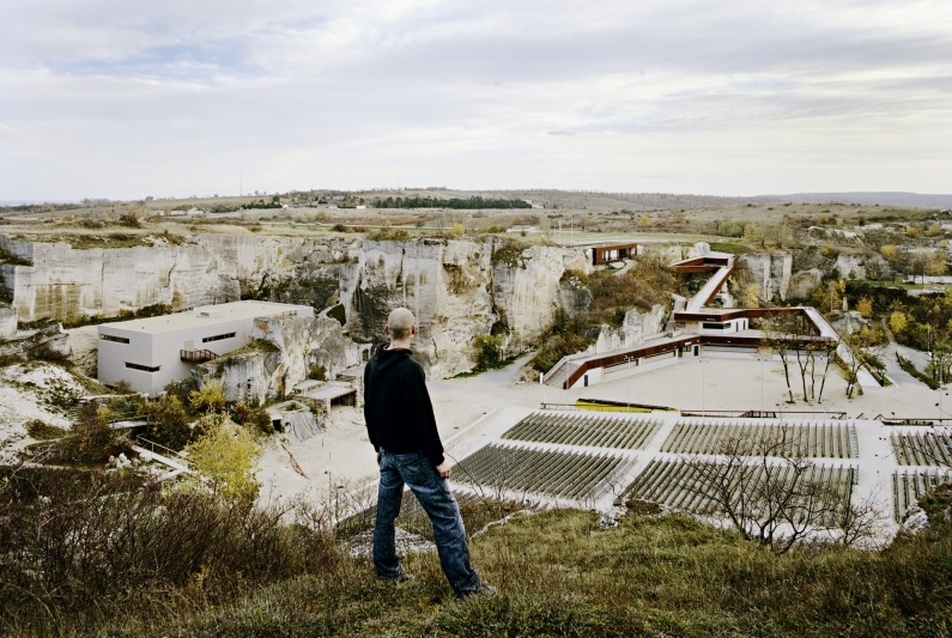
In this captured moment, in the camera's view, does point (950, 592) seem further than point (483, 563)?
No

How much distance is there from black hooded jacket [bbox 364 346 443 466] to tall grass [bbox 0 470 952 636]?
134 cm

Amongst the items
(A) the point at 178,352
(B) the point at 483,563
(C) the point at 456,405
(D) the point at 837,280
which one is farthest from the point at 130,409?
(D) the point at 837,280

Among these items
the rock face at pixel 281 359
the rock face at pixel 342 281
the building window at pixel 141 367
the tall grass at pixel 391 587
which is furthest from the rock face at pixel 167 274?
the tall grass at pixel 391 587

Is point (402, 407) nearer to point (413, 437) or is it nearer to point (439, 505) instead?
point (413, 437)

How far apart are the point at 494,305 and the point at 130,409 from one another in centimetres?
2565

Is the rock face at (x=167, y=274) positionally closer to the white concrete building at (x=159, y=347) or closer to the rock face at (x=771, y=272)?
the white concrete building at (x=159, y=347)

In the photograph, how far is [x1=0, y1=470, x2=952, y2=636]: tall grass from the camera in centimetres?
557

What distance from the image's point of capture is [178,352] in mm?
30547

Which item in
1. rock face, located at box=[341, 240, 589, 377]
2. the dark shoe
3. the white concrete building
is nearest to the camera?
the dark shoe

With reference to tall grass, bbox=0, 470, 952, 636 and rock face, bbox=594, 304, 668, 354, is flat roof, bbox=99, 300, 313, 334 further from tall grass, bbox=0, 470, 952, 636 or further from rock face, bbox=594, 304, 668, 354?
tall grass, bbox=0, 470, 952, 636

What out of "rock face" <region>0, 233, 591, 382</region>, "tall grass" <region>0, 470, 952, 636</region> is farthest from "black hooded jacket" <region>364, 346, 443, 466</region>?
"rock face" <region>0, 233, 591, 382</region>

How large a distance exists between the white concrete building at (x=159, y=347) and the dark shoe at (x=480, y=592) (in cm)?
2732

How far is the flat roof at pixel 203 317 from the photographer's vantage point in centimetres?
3117

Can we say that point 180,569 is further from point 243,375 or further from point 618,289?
point 618,289
